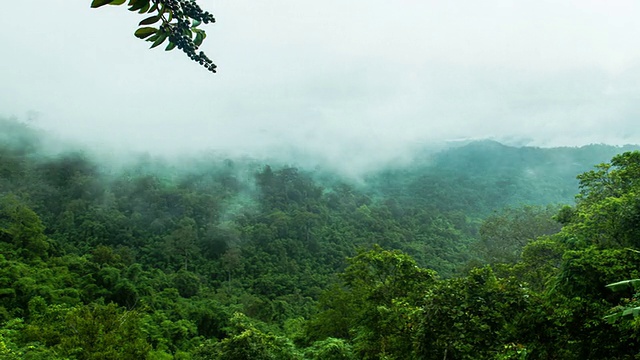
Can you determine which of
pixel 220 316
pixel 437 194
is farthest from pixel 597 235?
pixel 437 194

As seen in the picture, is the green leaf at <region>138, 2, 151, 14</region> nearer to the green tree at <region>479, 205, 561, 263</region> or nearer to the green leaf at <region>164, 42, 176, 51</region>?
the green leaf at <region>164, 42, 176, 51</region>

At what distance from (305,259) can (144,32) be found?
61101mm

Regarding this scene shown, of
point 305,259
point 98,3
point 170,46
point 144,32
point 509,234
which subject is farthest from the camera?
point 305,259

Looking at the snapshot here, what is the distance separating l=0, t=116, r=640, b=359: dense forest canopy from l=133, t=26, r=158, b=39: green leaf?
3.81 metres

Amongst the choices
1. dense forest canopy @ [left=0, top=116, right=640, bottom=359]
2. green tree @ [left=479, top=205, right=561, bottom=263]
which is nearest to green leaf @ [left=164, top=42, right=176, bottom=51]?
dense forest canopy @ [left=0, top=116, right=640, bottom=359]

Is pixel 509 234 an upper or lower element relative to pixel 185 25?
lower

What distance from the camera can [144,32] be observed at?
4.39 feet

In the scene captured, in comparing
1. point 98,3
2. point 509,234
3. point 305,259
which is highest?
point 98,3

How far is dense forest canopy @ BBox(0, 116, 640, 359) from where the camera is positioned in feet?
26.7

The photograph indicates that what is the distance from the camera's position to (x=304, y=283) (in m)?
51.4

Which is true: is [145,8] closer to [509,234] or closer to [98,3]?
[98,3]

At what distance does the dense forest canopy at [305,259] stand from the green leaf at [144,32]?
381cm

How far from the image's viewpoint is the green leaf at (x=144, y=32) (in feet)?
4.33

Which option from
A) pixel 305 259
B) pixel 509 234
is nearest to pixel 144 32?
pixel 509 234
